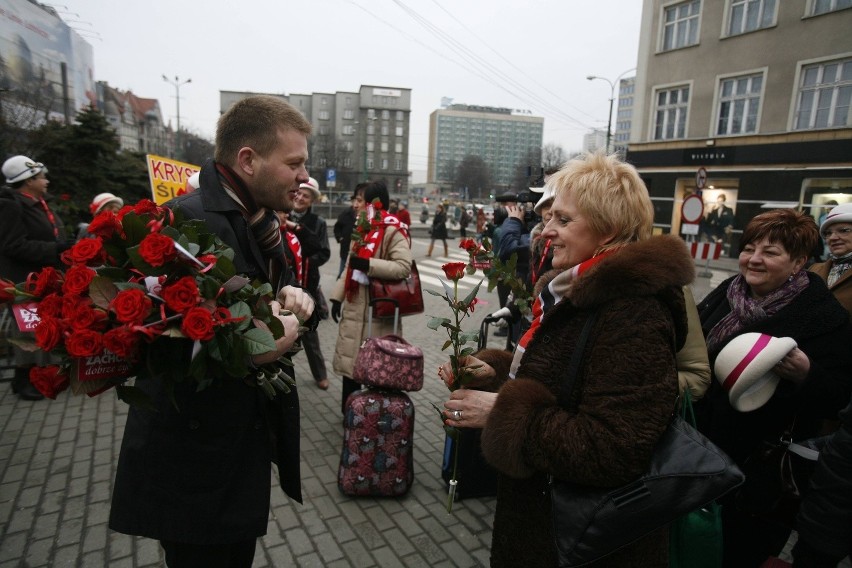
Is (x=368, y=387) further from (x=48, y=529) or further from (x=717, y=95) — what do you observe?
(x=717, y=95)

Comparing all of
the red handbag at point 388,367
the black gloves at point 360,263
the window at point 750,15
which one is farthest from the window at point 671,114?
the red handbag at point 388,367

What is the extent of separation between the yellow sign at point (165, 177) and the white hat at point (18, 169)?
1.03 meters

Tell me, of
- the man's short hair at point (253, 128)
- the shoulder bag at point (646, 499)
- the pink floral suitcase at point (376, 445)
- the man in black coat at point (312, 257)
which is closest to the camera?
the shoulder bag at point (646, 499)

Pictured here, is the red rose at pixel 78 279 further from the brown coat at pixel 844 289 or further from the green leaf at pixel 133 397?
the brown coat at pixel 844 289

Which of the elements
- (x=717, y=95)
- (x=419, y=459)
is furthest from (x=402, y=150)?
(x=419, y=459)

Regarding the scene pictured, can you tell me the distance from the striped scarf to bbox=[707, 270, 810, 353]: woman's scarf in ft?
7.19

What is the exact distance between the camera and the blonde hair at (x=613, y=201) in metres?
1.56

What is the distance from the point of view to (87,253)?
50.8 inches

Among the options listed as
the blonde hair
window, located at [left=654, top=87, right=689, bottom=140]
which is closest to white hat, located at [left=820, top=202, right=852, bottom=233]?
the blonde hair

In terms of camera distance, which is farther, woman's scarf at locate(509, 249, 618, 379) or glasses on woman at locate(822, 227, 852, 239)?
glasses on woman at locate(822, 227, 852, 239)

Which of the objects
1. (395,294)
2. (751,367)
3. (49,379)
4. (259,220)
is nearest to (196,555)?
(49,379)

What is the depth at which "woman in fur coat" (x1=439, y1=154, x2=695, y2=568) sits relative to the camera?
52.6 inches

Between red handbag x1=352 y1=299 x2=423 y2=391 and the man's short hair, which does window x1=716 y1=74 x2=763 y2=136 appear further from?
the man's short hair

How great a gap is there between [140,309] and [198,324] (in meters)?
0.14
